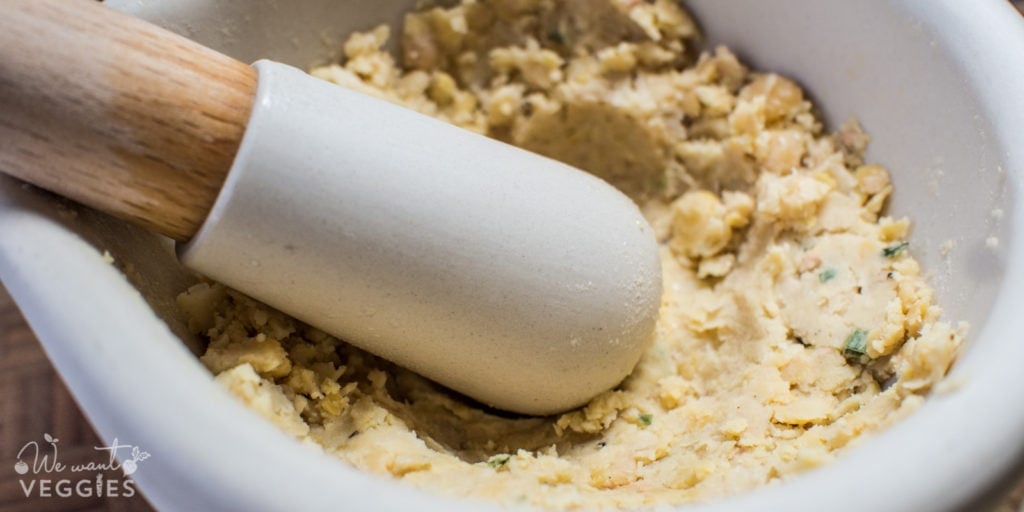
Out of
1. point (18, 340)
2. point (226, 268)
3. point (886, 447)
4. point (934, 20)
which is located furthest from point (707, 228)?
point (18, 340)

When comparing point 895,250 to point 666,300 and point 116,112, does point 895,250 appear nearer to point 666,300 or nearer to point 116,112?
point 666,300

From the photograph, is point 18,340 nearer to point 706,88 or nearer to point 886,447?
point 706,88

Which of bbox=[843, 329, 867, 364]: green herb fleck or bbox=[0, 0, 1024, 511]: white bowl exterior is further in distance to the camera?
bbox=[843, 329, 867, 364]: green herb fleck

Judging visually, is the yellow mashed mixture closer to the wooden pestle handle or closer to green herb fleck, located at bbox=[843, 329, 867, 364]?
green herb fleck, located at bbox=[843, 329, 867, 364]

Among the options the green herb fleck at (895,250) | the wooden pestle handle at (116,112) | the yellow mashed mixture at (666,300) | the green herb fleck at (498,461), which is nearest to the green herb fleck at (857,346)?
the yellow mashed mixture at (666,300)

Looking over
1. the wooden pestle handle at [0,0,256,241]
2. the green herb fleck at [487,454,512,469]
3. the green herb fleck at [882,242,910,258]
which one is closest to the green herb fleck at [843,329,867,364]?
the green herb fleck at [882,242,910,258]

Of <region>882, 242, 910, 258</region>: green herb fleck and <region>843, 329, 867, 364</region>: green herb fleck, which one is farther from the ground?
<region>882, 242, 910, 258</region>: green herb fleck
